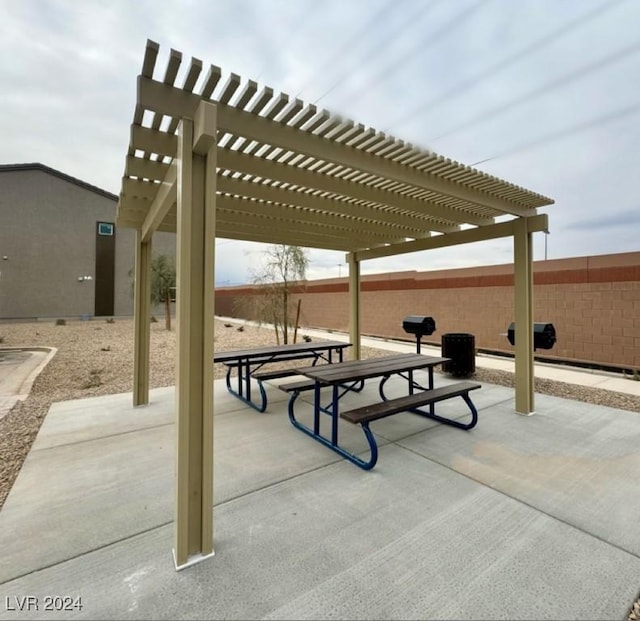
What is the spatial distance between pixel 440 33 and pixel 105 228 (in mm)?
18807

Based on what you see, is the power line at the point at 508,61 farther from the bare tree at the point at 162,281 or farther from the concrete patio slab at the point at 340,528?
the bare tree at the point at 162,281

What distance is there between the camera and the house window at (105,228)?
58.5ft

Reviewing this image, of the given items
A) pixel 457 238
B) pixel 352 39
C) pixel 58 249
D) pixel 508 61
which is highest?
pixel 352 39

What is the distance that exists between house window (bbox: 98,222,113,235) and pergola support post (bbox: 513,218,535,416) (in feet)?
65.6

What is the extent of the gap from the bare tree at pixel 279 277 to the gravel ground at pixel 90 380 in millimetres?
1150

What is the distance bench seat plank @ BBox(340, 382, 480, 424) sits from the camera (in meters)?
2.63

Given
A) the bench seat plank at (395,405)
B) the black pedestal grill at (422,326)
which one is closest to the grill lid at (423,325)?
the black pedestal grill at (422,326)

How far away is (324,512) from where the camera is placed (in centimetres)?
205

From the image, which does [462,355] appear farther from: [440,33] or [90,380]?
[90,380]

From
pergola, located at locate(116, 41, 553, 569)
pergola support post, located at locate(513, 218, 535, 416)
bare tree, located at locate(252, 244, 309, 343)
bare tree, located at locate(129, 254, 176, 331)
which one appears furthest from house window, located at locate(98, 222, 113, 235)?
pergola support post, located at locate(513, 218, 535, 416)

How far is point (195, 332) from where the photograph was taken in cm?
175

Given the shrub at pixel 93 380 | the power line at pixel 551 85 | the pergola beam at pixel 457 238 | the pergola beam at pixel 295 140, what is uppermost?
the power line at pixel 551 85

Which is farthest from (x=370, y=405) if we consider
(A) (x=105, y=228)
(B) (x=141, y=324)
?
(A) (x=105, y=228)

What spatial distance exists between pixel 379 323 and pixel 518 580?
1011 cm
